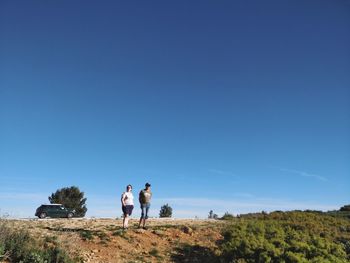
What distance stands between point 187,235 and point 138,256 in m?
3.76

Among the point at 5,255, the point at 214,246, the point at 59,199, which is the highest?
the point at 59,199

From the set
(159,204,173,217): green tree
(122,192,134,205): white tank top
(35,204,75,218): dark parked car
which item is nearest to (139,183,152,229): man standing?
(122,192,134,205): white tank top

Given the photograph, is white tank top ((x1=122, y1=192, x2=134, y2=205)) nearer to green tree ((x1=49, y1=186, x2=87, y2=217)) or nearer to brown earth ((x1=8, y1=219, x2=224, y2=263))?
brown earth ((x1=8, y1=219, x2=224, y2=263))

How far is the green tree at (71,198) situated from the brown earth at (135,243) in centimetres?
4408

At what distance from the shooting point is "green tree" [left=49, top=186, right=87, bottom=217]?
61.8 metres

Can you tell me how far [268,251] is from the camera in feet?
51.9

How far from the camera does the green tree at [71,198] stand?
203ft

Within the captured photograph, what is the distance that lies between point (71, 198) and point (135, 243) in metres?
48.1

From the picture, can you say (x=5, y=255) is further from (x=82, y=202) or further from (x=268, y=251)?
(x=82, y=202)

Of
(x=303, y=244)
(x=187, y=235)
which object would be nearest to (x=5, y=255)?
(x=187, y=235)

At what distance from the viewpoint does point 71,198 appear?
62.9m

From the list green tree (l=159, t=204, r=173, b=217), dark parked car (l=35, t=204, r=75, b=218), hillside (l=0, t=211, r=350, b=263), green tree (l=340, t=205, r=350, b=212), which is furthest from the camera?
green tree (l=159, t=204, r=173, b=217)

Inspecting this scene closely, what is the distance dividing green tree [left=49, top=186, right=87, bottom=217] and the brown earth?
145ft

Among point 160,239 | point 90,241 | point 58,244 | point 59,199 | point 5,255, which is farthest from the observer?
point 59,199
